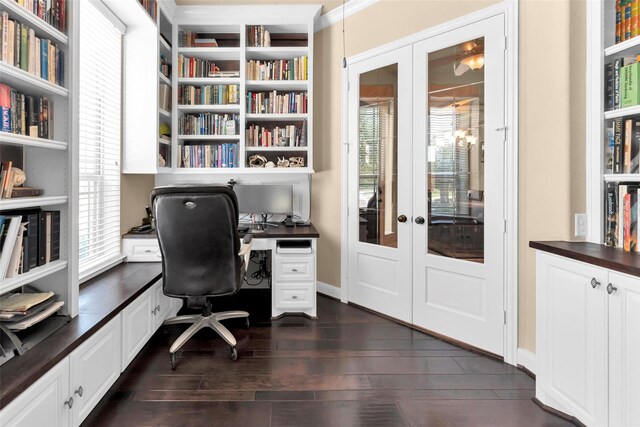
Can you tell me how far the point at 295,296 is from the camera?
3189 millimetres

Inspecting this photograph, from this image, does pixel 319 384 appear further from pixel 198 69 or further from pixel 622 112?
pixel 198 69

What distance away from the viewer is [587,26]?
1.96m

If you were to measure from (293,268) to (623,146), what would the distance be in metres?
2.35

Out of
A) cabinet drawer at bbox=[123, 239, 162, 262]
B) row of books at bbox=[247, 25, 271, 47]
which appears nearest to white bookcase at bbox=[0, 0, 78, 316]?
cabinet drawer at bbox=[123, 239, 162, 262]

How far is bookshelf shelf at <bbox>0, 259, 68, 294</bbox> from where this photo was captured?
145cm

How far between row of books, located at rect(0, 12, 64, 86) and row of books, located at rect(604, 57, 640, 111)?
2.75 metres

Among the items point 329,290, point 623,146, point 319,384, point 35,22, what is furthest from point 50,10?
point 329,290

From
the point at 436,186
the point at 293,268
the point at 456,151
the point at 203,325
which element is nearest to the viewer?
the point at 203,325

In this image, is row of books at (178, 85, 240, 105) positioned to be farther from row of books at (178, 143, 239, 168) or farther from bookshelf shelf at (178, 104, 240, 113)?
row of books at (178, 143, 239, 168)

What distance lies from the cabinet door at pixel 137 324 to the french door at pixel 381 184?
1838 millimetres

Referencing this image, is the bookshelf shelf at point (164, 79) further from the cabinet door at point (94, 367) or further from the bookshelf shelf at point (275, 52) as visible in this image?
the cabinet door at point (94, 367)

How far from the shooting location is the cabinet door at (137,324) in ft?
7.07

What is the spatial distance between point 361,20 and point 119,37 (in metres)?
2.17

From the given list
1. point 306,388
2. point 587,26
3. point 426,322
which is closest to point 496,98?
point 587,26
